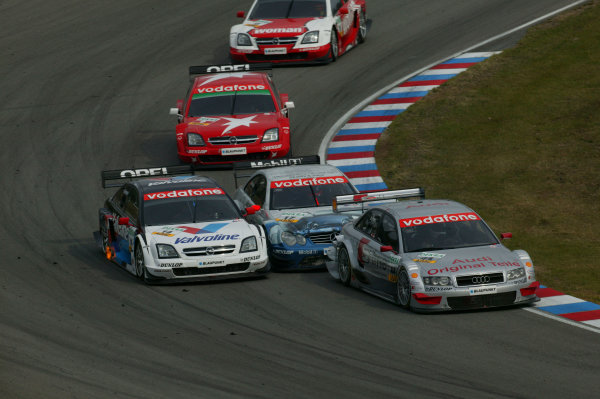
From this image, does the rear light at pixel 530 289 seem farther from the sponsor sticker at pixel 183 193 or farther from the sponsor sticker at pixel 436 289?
the sponsor sticker at pixel 183 193

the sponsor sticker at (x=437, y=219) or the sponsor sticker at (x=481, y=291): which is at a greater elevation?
the sponsor sticker at (x=437, y=219)

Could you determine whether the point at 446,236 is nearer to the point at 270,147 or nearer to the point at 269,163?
the point at 269,163

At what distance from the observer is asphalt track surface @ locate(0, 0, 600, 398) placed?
1104cm

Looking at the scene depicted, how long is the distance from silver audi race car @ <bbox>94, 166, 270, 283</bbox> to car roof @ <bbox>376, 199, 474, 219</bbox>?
2056 mm

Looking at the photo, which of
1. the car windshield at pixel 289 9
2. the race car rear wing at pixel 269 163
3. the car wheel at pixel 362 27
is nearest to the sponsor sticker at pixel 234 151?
the race car rear wing at pixel 269 163

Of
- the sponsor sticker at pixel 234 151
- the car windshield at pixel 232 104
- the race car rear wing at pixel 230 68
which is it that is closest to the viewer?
the sponsor sticker at pixel 234 151

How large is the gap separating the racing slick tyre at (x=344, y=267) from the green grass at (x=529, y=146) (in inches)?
114

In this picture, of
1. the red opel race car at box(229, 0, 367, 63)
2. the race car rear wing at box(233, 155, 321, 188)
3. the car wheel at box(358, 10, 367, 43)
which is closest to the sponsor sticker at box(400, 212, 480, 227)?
the race car rear wing at box(233, 155, 321, 188)

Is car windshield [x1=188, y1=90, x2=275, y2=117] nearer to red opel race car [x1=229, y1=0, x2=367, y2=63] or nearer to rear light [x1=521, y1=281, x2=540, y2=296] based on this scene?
red opel race car [x1=229, y1=0, x2=367, y2=63]

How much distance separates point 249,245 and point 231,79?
8.50 metres

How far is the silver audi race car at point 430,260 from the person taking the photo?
45.5ft

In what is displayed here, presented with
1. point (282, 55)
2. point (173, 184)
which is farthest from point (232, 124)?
point (282, 55)

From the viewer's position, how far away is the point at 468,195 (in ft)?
70.3

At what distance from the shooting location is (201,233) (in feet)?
52.9
